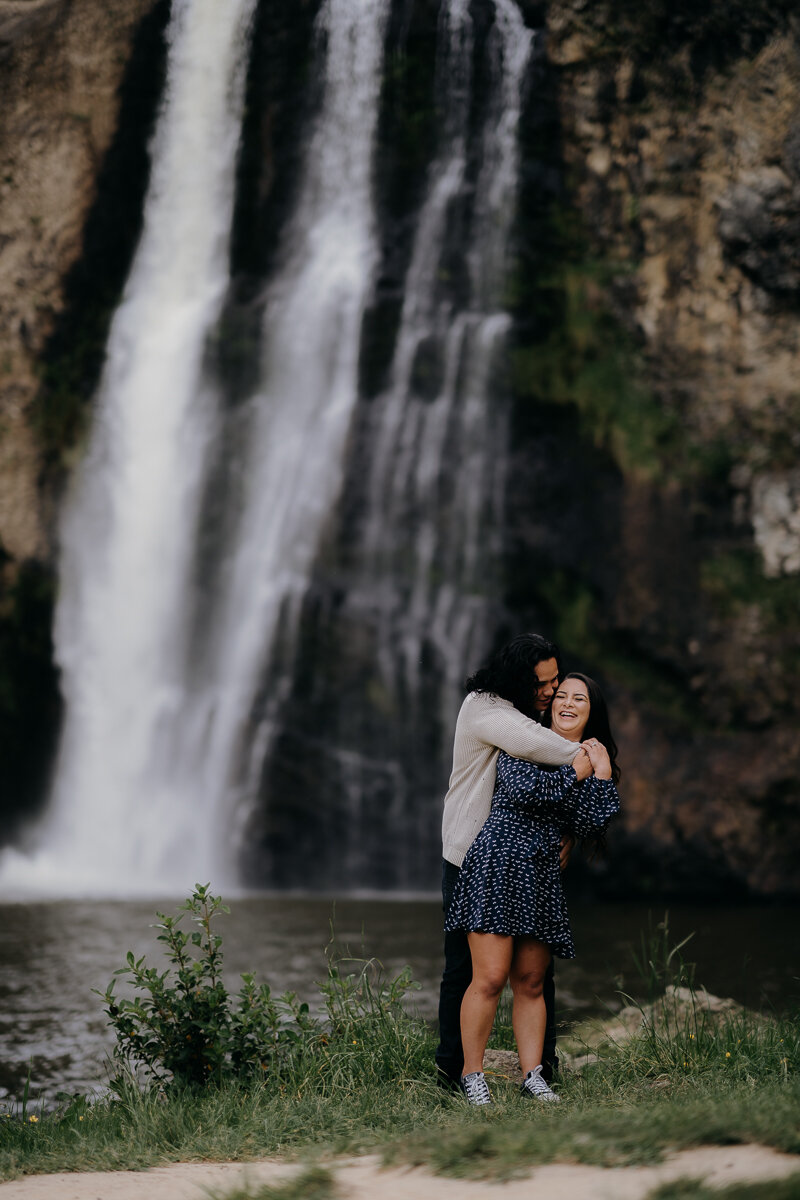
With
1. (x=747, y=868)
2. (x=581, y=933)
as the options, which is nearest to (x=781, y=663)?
(x=747, y=868)

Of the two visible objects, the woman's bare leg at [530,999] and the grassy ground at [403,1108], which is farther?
the woman's bare leg at [530,999]

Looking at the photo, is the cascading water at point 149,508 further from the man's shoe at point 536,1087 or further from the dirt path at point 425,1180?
the dirt path at point 425,1180

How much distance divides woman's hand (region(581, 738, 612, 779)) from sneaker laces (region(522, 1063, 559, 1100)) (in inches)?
41.7

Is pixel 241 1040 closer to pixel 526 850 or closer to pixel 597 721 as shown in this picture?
pixel 526 850

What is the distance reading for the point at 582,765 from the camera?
4.23 metres

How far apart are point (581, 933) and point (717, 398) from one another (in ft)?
22.2

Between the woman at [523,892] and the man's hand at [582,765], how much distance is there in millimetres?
17

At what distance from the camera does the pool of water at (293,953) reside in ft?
21.2

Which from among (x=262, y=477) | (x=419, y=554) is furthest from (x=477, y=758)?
(x=262, y=477)

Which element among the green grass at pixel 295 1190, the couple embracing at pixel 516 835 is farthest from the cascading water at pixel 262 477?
the green grass at pixel 295 1190

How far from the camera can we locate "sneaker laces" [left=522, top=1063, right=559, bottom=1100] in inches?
161

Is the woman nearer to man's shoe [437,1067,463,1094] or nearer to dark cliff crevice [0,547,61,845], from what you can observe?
man's shoe [437,1067,463,1094]

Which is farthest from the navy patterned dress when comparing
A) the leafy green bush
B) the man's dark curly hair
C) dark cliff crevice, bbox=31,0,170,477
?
dark cliff crevice, bbox=31,0,170,477

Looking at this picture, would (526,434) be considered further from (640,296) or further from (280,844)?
(280,844)
